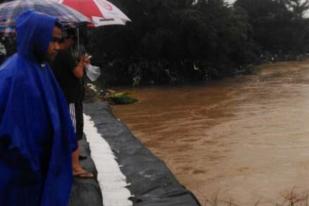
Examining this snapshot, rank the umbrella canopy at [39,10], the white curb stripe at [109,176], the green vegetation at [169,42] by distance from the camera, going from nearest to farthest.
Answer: the white curb stripe at [109,176] → the umbrella canopy at [39,10] → the green vegetation at [169,42]

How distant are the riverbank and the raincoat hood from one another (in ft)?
6.24

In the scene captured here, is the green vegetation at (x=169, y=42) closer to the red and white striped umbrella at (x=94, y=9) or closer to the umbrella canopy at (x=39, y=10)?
the red and white striped umbrella at (x=94, y=9)

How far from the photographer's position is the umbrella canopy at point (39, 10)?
5.10 meters

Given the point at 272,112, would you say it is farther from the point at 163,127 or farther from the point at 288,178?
the point at 288,178

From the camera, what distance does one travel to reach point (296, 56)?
40156 millimetres

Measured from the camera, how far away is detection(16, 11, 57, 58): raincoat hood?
2.27 m

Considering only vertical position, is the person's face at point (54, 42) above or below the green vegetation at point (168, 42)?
above

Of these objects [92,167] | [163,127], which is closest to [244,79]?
[163,127]

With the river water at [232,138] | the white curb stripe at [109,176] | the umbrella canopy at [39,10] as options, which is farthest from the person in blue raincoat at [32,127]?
the river water at [232,138]

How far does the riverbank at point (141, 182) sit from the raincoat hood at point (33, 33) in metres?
1.90

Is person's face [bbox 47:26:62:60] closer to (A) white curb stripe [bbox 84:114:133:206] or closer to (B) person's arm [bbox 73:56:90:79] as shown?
(B) person's arm [bbox 73:56:90:79]

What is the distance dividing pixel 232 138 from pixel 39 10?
6262mm

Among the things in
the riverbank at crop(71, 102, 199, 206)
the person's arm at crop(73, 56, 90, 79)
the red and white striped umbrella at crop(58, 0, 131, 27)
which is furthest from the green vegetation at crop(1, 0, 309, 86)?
the person's arm at crop(73, 56, 90, 79)

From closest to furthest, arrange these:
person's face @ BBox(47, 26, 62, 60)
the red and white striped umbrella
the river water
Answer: person's face @ BBox(47, 26, 62, 60) → the red and white striped umbrella → the river water
